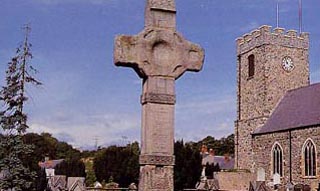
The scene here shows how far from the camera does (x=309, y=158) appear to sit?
37.9 meters

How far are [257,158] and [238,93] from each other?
7233mm

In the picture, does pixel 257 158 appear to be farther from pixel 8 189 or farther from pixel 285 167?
pixel 8 189

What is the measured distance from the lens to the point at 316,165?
121 ft

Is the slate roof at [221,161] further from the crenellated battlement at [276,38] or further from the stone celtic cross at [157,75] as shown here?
the stone celtic cross at [157,75]

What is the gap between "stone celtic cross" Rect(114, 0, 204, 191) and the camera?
8.05m

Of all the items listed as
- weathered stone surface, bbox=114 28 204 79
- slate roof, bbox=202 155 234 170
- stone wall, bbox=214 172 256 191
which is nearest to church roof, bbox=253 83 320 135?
stone wall, bbox=214 172 256 191

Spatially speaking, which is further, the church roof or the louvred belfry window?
the church roof

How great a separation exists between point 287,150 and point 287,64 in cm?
857

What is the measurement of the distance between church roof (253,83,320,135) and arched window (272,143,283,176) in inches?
51.7

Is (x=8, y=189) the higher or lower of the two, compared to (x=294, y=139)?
lower

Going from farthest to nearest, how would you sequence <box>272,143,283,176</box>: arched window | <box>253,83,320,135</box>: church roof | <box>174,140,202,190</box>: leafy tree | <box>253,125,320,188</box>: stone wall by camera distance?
1. <box>174,140,202,190</box>: leafy tree
2. <box>272,143,283,176</box>: arched window
3. <box>253,83,320,135</box>: church roof
4. <box>253,125,320,188</box>: stone wall

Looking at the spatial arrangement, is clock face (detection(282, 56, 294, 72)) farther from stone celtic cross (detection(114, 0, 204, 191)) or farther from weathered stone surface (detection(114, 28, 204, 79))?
stone celtic cross (detection(114, 0, 204, 191))

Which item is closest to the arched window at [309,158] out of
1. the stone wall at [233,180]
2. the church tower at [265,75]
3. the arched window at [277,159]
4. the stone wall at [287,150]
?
the stone wall at [287,150]

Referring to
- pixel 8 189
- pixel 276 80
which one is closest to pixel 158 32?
pixel 8 189
